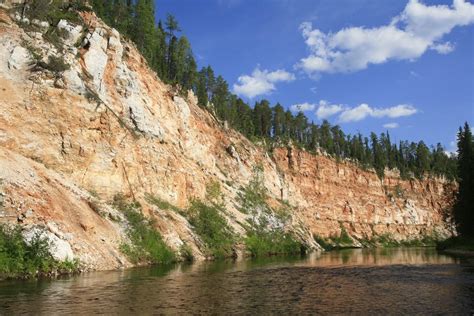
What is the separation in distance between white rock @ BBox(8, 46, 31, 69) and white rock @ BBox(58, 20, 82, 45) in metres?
8.85

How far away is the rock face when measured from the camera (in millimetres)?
36031

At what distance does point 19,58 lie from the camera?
46844 mm

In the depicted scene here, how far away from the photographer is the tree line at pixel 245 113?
85250mm

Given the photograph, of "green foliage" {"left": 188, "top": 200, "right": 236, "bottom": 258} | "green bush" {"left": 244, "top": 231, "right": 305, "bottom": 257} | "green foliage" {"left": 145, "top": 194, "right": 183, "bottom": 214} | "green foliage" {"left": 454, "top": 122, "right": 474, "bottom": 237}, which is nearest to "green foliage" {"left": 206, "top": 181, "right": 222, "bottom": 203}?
"green foliage" {"left": 188, "top": 200, "right": 236, "bottom": 258}

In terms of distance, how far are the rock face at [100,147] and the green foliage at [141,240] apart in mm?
1284

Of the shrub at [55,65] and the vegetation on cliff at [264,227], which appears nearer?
the shrub at [55,65]

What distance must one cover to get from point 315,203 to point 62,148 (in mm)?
96352

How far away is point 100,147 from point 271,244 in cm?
3609

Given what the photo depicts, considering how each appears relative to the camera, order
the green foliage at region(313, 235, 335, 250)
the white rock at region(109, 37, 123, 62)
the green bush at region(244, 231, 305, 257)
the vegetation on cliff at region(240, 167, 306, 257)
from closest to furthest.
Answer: the white rock at region(109, 37, 123, 62) → the green bush at region(244, 231, 305, 257) → the vegetation on cliff at region(240, 167, 306, 257) → the green foliage at region(313, 235, 335, 250)

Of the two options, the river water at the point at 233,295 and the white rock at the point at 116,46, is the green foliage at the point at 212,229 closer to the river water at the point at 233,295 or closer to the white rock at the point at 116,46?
the white rock at the point at 116,46

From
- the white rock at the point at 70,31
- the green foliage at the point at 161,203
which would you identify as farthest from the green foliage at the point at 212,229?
the white rock at the point at 70,31

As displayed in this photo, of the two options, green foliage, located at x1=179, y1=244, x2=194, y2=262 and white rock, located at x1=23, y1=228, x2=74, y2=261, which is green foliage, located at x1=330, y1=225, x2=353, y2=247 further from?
white rock, located at x1=23, y1=228, x2=74, y2=261

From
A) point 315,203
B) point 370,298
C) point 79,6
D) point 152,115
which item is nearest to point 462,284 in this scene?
point 370,298

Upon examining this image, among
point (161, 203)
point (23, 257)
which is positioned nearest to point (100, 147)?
point (161, 203)
